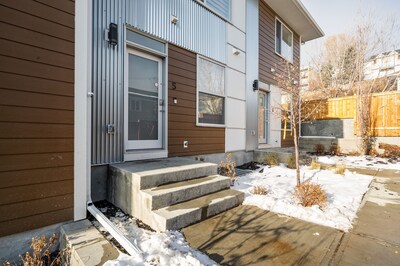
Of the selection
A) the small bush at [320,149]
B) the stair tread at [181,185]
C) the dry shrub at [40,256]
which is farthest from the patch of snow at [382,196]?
the small bush at [320,149]

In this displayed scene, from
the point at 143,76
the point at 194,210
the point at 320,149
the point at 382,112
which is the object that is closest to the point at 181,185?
the point at 194,210

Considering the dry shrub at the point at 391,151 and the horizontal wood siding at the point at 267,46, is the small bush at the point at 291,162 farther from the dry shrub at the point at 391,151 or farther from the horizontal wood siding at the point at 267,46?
the dry shrub at the point at 391,151

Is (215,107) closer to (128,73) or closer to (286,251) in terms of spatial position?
Answer: (128,73)

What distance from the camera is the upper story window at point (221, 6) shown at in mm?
5547

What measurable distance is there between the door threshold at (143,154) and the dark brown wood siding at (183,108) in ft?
0.73

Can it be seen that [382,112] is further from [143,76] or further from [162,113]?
[143,76]

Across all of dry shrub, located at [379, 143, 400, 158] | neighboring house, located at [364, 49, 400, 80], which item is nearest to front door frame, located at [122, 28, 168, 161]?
dry shrub, located at [379, 143, 400, 158]

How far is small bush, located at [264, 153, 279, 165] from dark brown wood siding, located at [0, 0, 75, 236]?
5388 mm

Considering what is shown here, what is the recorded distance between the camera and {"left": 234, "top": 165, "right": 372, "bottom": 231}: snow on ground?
280 cm

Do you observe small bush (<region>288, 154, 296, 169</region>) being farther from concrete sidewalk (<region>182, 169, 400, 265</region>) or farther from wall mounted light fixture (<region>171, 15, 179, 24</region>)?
wall mounted light fixture (<region>171, 15, 179, 24</region>)

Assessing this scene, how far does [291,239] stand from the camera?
231 cm

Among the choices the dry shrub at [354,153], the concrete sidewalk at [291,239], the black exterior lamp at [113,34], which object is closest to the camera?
the concrete sidewalk at [291,239]

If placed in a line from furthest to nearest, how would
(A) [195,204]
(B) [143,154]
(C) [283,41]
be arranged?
(C) [283,41], (B) [143,154], (A) [195,204]

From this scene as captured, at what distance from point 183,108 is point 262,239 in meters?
3.25
